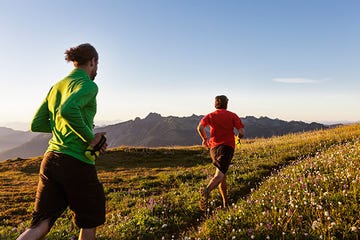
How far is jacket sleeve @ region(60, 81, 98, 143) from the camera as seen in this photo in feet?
13.2

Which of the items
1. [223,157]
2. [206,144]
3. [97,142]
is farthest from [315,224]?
[206,144]

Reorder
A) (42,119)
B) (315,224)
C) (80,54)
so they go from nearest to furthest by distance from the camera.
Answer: (80,54), (42,119), (315,224)

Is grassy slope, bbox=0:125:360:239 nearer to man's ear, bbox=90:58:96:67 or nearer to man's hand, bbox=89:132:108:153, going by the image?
man's hand, bbox=89:132:108:153

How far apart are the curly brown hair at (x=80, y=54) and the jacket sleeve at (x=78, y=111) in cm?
60

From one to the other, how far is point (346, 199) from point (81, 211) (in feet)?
16.6

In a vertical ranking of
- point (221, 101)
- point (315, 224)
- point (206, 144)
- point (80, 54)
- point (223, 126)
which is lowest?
point (315, 224)

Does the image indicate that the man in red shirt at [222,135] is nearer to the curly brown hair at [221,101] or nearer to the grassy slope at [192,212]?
the curly brown hair at [221,101]

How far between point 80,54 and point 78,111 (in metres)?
1.01

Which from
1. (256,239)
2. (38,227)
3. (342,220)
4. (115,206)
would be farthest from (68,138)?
(115,206)

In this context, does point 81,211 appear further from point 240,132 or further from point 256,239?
point 240,132

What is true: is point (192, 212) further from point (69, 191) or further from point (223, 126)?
point (69, 191)

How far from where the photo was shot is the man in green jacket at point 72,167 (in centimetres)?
414

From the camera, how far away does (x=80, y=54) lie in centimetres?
458

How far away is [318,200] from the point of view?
6.48 meters
